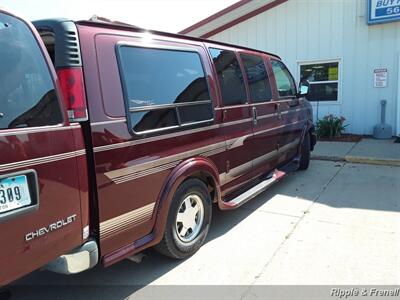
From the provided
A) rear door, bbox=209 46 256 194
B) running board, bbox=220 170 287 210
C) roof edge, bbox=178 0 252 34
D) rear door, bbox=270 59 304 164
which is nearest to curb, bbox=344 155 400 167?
rear door, bbox=270 59 304 164

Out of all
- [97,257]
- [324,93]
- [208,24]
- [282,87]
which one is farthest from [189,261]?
[208,24]

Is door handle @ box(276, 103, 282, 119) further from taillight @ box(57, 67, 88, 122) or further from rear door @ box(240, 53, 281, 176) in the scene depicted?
taillight @ box(57, 67, 88, 122)

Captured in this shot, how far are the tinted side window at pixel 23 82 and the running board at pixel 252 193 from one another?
2367 millimetres

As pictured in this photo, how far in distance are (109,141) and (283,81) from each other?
4.09 m

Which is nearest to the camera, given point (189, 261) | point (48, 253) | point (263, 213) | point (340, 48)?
point (48, 253)

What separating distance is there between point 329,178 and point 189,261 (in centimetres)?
388

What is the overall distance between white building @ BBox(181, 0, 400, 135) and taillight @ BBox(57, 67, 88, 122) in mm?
9131

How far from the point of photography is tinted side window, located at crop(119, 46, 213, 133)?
296 centimetres

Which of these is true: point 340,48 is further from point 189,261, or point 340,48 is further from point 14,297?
point 14,297

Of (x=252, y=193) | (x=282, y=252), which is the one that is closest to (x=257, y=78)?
(x=252, y=193)

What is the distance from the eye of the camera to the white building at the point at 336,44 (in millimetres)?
9656

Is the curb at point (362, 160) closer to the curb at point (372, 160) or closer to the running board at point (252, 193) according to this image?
the curb at point (372, 160)

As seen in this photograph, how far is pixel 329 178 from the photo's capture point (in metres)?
6.60

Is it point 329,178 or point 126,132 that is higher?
point 126,132
